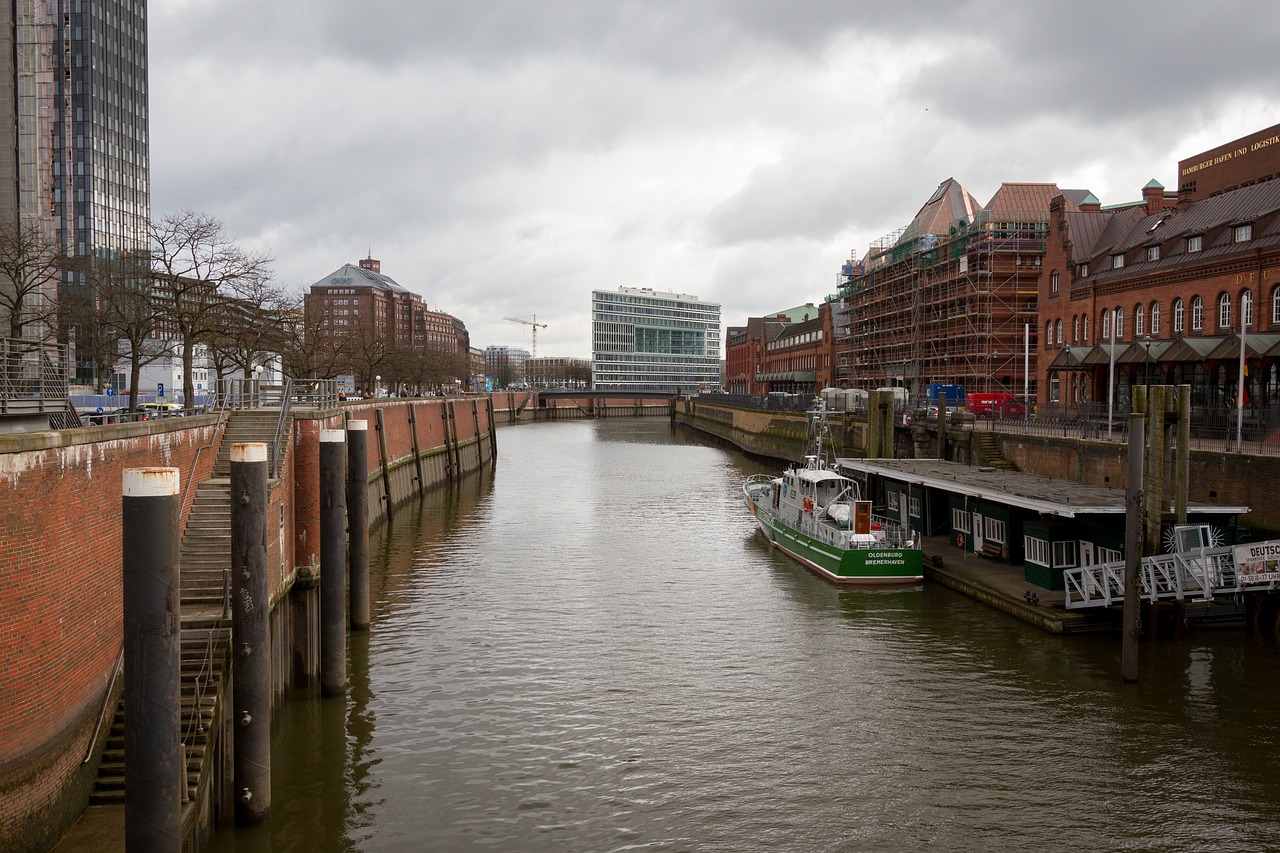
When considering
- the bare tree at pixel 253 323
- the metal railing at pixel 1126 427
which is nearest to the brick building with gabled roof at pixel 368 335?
the bare tree at pixel 253 323

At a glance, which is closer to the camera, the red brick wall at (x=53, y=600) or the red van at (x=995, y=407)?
the red brick wall at (x=53, y=600)

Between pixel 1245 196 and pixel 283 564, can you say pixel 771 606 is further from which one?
pixel 1245 196

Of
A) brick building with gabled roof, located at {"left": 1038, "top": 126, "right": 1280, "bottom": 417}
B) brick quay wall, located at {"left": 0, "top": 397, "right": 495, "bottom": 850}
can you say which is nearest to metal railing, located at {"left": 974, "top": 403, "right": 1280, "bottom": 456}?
brick building with gabled roof, located at {"left": 1038, "top": 126, "right": 1280, "bottom": 417}

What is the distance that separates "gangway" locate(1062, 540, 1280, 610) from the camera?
20.9 metres

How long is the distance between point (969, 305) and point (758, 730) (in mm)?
58160

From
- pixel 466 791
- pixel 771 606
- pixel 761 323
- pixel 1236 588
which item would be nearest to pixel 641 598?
pixel 771 606

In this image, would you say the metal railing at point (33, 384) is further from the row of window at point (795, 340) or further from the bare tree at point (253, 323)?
the row of window at point (795, 340)

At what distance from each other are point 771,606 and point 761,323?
145719 mm

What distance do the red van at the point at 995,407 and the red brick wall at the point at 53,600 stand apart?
38.0 meters

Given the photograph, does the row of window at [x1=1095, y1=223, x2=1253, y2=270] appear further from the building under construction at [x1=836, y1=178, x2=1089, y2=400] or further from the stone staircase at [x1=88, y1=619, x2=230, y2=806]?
the stone staircase at [x1=88, y1=619, x2=230, y2=806]

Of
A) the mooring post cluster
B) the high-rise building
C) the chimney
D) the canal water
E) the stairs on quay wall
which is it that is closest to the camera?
the mooring post cluster

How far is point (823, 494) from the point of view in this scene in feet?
109

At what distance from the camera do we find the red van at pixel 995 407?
4559cm

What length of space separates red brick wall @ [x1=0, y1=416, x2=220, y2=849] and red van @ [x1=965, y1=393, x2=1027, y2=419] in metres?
38.0
